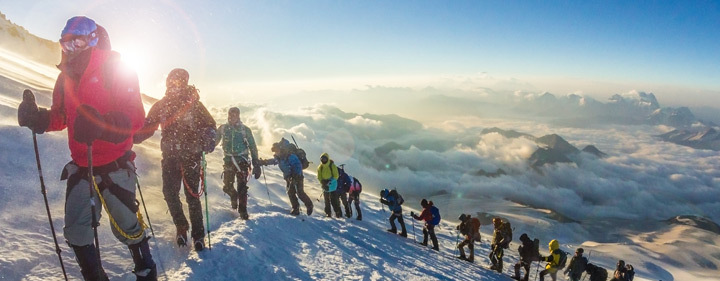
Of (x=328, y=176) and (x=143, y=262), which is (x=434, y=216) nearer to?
(x=328, y=176)

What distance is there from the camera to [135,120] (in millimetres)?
3498

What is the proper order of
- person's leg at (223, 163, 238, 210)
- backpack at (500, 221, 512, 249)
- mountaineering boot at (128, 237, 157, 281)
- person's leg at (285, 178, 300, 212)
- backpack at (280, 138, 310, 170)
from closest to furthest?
mountaineering boot at (128, 237, 157, 281) < person's leg at (223, 163, 238, 210) < person's leg at (285, 178, 300, 212) < backpack at (280, 138, 310, 170) < backpack at (500, 221, 512, 249)

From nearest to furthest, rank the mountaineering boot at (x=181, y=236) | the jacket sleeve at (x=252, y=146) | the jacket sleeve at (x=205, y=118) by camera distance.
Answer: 1. the jacket sleeve at (x=205, y=118)
2. the mountaineering boot at (x=181, y=236)
3. the jacket sleeve at (x=252, y=146)

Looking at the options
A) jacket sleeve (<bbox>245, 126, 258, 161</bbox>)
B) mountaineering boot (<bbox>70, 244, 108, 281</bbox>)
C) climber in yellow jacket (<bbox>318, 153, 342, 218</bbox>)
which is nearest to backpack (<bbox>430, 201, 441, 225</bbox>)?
climber in yellow jacket (<bbox>318, 153, 342, 218</bbox>)

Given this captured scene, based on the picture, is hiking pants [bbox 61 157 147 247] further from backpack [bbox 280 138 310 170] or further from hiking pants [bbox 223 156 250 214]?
backpack [bbox 280 138 310 170]

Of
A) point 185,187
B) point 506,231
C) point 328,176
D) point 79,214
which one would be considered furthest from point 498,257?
point 79,214

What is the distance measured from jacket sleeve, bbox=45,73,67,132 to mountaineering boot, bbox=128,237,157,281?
5.06 ft

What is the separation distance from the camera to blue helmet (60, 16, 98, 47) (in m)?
3.24

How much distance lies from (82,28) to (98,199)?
1.72 m

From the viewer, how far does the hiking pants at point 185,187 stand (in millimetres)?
5707

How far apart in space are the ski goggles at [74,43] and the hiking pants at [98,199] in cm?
117

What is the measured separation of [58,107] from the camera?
3.53 meters

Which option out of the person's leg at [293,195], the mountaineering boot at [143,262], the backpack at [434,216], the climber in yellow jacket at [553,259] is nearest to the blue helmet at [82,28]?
the mountaineering boot at [143,262]

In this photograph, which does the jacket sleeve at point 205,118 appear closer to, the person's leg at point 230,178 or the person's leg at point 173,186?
the person's leg at point 173,186
